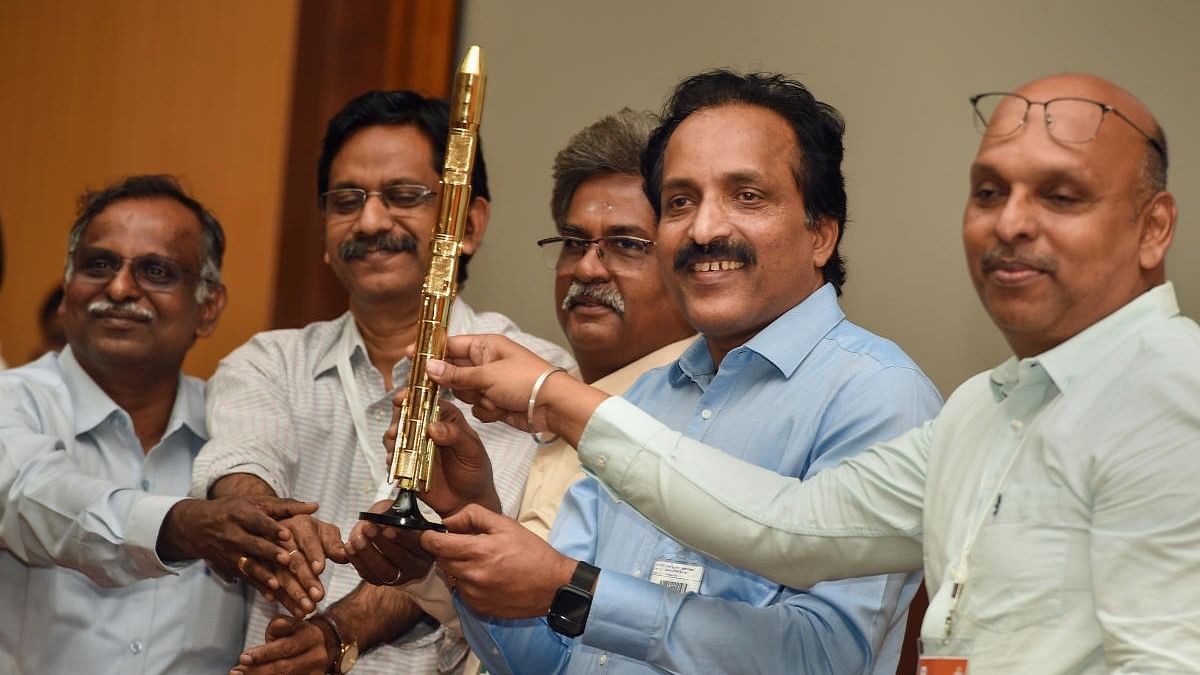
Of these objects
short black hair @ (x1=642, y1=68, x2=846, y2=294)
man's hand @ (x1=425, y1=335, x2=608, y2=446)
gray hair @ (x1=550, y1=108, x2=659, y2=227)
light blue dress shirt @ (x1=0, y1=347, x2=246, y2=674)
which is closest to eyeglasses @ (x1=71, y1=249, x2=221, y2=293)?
light blue dress shirt @ (x1=0, y1=347, x2=246, y2=674)

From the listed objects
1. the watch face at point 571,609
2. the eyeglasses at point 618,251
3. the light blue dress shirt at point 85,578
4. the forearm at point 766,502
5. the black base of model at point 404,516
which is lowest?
the light blue dress shirt at point 85,578

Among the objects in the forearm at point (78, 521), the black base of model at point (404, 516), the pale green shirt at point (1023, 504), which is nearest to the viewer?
the pale green shirt at point (1023, 504)

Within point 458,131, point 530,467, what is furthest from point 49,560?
point 458,131

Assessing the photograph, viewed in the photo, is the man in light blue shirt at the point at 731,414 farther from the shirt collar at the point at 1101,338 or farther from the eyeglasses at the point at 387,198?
the eyeglasses at the point at 387,198

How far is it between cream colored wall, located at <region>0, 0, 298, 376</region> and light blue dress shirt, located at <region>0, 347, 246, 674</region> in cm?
155

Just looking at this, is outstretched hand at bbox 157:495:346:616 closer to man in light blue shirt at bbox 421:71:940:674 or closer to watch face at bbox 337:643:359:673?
watch face at bbox 337:643:359:673

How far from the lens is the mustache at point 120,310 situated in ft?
11.7

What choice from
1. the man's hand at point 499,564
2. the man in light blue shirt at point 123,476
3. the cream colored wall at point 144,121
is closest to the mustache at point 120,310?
the man in light blue shirt at point 123,476

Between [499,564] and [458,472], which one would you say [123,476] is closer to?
[458,472]

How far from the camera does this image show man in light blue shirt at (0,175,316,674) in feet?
10.5

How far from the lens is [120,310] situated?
3.56 metres

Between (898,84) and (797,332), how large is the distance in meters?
1.68

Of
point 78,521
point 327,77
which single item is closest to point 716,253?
point 78,521

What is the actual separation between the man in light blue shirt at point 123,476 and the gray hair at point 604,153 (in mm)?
1008
